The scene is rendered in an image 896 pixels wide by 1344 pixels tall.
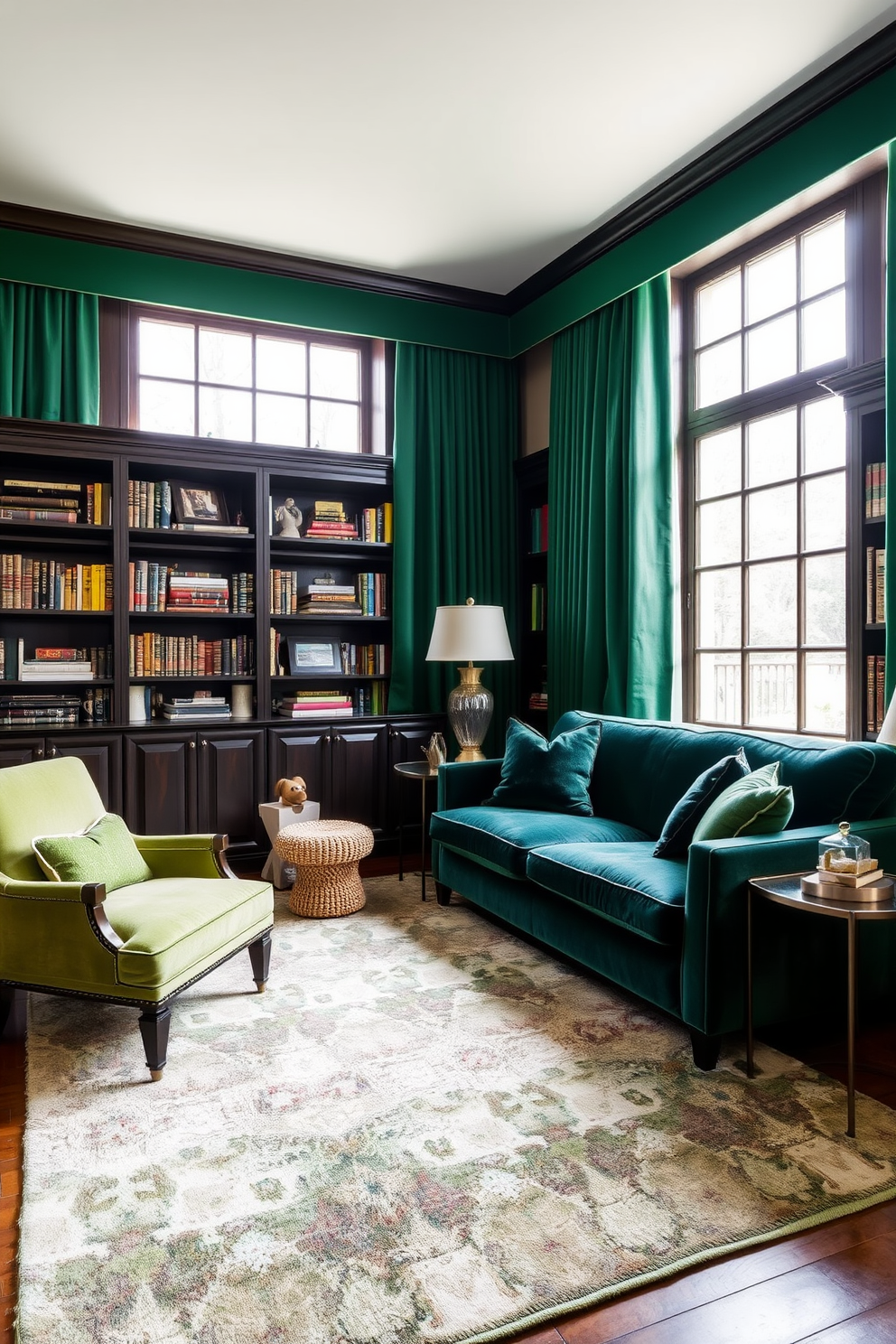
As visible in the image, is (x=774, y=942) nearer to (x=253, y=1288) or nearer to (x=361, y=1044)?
(x=361, y=1044)

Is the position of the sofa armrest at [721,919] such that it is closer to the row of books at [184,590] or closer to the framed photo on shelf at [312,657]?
the framed photo on shelf at [312,657]

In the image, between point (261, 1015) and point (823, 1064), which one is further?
point (261, 1015)

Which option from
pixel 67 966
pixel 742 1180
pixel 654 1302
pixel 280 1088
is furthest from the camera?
pixel 67 966

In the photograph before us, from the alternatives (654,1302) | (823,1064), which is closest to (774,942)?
(823,1064)

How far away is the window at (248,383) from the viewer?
4.71 metres

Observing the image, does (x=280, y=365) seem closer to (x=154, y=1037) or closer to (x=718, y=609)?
(x=718, y=609)

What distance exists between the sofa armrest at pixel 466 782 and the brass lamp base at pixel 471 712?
50 centimetres

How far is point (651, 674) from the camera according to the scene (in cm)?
417

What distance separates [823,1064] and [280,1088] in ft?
4.80

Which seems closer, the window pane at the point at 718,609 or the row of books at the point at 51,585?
the window pane at the point at 718,609

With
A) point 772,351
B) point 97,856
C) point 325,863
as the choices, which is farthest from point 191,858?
point 772,351

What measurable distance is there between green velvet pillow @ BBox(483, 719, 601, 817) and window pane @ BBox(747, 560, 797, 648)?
0.81 m

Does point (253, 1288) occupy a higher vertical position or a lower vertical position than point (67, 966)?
lower

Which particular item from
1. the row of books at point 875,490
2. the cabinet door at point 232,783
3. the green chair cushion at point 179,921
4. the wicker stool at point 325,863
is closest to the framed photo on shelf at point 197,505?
the cabinet door at point 232,783
